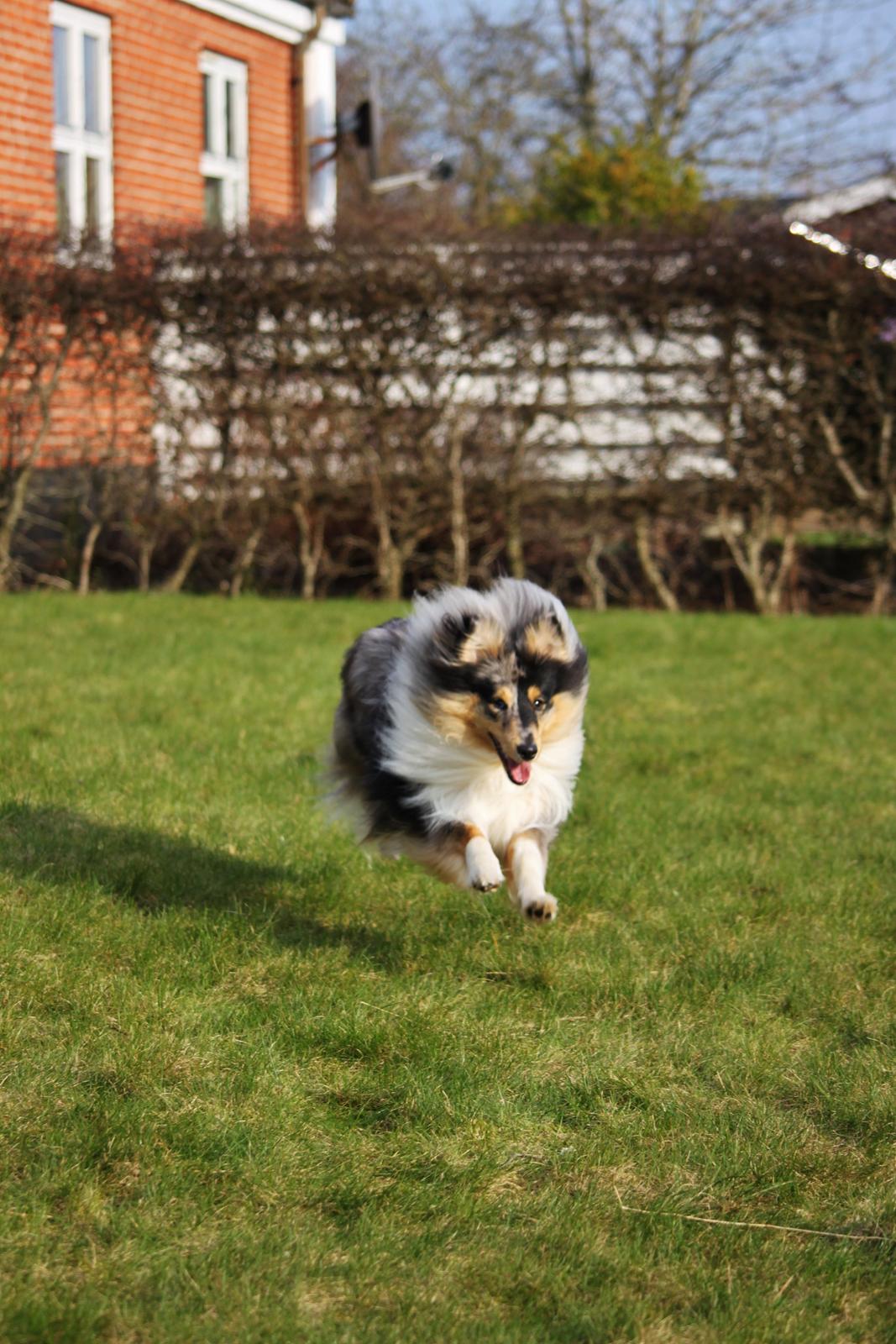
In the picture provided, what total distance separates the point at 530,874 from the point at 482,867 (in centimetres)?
21

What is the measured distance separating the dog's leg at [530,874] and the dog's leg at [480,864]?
6cm

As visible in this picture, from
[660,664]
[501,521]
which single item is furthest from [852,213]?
[660,664]

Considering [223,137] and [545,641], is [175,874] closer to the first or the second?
[545,641]

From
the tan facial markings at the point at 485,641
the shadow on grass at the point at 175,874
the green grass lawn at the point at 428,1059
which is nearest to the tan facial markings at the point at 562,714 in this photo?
the tan facial markings at the point at 485,641

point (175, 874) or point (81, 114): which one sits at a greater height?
point (81, 114)

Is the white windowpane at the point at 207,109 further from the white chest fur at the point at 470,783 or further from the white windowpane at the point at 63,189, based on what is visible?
the white chest fur at the point at 470,783

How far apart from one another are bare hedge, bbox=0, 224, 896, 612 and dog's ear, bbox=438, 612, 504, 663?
25.0 feet

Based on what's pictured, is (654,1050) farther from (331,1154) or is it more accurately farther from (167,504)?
(167,504)

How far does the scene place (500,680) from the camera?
181 inches

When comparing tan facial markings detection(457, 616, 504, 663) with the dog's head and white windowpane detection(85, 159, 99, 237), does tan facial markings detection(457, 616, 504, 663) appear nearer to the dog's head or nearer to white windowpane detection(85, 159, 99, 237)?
the dog's head

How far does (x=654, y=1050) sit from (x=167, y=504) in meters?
9.12

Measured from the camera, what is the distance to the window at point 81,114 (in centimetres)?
1431

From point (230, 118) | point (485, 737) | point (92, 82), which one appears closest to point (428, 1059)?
point (485, 737)

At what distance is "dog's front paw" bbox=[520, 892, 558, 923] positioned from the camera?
4371 mm
